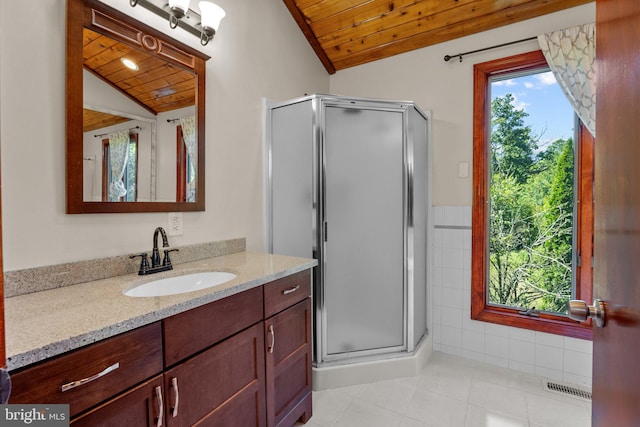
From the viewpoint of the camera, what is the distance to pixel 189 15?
1689 mm

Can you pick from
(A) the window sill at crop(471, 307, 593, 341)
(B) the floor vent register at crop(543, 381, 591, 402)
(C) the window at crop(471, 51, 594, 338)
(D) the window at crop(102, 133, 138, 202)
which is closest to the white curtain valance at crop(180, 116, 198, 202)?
(D) the window at crop(102, 133, 138, 202)

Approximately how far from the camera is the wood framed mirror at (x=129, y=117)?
1.27m

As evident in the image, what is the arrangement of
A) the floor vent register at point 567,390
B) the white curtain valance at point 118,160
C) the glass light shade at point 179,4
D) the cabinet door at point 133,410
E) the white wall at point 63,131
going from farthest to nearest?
the floor vent register at point 567,390, the glass light shade at point 179,4, the white curtain valance at point 118,160, the white wall at point 63,131, the cabinet door at point 133,410

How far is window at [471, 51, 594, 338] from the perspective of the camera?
2092mm

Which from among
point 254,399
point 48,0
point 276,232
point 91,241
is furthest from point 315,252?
point 48,0

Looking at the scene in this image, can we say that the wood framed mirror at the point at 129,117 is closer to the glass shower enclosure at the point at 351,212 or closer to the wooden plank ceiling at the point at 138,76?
the wooden plank ceiling at the point at 138,76

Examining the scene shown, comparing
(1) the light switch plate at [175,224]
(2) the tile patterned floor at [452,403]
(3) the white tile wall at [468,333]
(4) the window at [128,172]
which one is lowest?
(2) the tile patterned floor at [452,403]

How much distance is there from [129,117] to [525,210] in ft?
8.30

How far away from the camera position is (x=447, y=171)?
2.46 m

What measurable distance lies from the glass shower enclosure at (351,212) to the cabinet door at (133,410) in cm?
118

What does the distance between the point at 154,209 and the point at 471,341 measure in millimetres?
2358

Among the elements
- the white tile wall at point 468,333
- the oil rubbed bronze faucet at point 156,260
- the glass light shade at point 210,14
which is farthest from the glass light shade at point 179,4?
the white tile wall at point 468,333

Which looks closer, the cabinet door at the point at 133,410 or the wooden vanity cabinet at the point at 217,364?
the cabinet door at the point at 133,410

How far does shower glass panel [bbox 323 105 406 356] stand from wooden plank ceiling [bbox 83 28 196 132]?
86 cm
